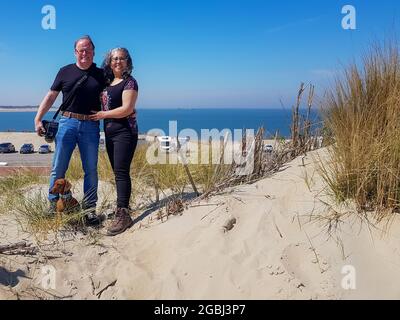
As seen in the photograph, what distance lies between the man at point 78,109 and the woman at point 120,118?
0.33 ft

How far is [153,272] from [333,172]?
173cm

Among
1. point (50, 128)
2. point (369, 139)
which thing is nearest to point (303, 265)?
point (369, 139)

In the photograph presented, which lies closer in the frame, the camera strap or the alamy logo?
the alamy logo

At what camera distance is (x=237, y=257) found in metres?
2.99

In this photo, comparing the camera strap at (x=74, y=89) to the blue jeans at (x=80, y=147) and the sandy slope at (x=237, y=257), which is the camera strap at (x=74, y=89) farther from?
the sandy slope at (x=237, y=257)

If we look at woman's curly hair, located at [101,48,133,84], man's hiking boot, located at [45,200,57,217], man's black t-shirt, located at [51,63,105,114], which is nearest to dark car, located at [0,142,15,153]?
man's hiking boot, located at [45,200,57,217]

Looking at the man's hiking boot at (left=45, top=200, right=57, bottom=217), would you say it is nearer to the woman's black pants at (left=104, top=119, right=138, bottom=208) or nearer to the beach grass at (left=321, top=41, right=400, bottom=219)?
the woman's black pants at (left=104, top=119, right=138, bottom=208)

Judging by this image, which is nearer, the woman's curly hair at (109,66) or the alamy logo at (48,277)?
the alamy logo at (48,277)

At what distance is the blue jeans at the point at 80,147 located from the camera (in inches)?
146

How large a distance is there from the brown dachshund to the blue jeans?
7cm

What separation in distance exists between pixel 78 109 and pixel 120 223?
3.69ft

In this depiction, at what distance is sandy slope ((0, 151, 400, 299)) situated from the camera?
2.73 metres

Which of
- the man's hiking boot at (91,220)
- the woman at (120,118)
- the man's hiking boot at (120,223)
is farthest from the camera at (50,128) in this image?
the man's hiking boot at (120,223)
